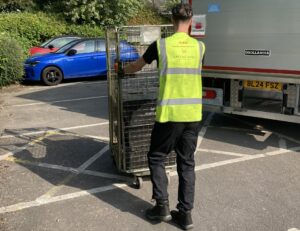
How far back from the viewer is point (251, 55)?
6551 mm

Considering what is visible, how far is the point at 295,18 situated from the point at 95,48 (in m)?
9.52

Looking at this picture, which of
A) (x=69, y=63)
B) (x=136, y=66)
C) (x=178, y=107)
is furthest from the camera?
(x=69, y=63)

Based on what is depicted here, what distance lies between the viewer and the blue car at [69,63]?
43.7ft

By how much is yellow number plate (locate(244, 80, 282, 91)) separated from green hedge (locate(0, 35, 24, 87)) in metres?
8.22

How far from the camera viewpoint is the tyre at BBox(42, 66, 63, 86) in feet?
43.8

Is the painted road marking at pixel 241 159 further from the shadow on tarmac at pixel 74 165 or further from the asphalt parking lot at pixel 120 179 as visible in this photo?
the shadow on tarmac at pixel 74 165

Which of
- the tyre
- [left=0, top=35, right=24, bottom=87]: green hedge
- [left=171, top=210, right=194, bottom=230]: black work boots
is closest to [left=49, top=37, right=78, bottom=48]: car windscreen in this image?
the tyre

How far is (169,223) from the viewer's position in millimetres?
4090

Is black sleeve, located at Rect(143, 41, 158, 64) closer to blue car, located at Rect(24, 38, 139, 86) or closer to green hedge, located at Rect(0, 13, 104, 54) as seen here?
blue car, located at Rect(24, 38, 139, 86)

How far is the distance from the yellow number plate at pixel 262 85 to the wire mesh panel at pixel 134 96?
234 centimetres

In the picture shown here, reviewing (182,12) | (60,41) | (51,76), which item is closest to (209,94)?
(182,12)

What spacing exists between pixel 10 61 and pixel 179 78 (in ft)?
32.8

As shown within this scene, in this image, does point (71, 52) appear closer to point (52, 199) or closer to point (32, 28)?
point (32, 28)

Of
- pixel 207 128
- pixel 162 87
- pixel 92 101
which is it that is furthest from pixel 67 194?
pixel 92 101
